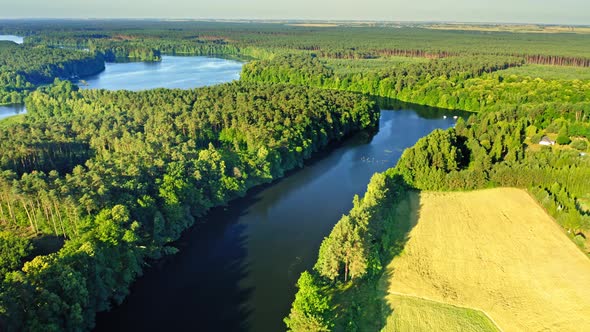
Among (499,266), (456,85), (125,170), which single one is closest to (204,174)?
(125,170)

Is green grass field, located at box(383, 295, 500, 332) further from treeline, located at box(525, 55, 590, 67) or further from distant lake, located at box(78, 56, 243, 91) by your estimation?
treeline, located at box(525, 55, 590, 67)

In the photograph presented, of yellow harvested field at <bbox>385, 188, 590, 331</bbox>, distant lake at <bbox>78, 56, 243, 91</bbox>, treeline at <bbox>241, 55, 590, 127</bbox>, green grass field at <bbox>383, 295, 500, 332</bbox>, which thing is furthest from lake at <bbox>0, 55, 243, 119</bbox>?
green grass field at <bbox>383, 295, 500, 332</bbox>

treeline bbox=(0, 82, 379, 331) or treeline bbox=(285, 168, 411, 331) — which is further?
treeline bbox=(0, 82, 379, 331)

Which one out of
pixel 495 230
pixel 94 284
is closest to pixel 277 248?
pixel 94 284

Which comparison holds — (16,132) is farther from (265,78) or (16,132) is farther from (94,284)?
(265,78)

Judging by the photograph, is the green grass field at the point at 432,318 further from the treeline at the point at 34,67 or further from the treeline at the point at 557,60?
the treeline at the point at 557,60

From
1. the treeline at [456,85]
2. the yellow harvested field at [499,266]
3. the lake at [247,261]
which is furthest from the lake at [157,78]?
the yellow harvested field at [499,266]

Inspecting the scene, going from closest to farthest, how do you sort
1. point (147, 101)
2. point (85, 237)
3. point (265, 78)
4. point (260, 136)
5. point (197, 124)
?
point (85, 237), point (260, 136), point (197, 124), point (147, 101), point (265, 78)
